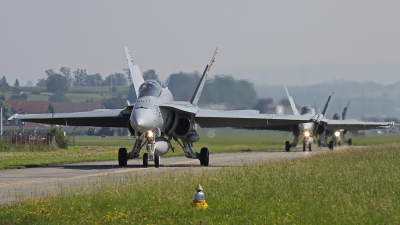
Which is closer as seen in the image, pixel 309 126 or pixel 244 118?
pixel 244 118

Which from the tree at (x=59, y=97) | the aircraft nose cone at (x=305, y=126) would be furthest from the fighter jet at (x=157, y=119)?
the tree at (x=59, y=97)

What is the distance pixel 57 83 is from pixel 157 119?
13949cm

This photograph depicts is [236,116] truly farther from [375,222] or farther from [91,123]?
[375,222]

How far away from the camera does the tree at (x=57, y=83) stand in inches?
6245

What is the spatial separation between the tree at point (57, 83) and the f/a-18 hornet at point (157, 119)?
132 m

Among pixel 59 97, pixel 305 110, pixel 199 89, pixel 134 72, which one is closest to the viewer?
pixel 134 72

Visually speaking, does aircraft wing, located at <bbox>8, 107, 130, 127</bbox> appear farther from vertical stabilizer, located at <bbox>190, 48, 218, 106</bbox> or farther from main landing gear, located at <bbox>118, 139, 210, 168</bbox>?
vertical stabilizer, located at <bbox>190, 48, 218, 106</bbox>

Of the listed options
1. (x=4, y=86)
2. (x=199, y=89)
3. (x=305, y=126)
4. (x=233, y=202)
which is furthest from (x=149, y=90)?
(x=4, y=86)

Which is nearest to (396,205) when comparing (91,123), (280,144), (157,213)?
(157,213)

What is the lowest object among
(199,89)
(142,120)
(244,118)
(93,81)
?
(142,120)

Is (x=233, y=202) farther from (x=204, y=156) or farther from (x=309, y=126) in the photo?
(x=309, y=126)

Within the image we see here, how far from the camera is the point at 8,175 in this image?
21.3 meters

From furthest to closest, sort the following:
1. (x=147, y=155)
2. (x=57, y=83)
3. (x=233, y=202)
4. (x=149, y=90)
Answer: (x=57, y=83), (x=147, y=155), (x=149, y=90), (x=233, y=202)

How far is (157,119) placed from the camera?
24.4m
